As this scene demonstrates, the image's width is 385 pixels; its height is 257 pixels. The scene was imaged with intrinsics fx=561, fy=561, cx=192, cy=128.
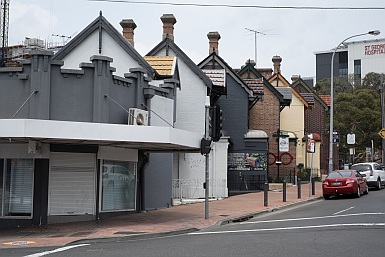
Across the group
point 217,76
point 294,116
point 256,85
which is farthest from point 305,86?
point 217,76

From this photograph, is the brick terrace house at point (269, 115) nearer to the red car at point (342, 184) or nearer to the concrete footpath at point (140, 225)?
the red car at point (342, 184)

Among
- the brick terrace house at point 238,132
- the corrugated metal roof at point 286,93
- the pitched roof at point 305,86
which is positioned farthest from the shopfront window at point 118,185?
the pitched roof at point 305,86

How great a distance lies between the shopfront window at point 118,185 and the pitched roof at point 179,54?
859cm

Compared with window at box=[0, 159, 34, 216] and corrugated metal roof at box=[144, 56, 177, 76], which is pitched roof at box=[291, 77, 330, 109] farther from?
window at box=[0, 159, 34, 216]

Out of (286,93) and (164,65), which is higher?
(286,93)

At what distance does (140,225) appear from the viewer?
1686 cm

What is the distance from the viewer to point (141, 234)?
1495cm

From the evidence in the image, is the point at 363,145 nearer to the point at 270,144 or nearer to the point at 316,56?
the point at 270,144

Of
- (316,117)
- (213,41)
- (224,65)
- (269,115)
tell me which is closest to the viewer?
(224,65)

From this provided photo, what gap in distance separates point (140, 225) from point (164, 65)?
364 inches

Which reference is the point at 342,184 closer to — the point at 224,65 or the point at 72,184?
the point at 224,65

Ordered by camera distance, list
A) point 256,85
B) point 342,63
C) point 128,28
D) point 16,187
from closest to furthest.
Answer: point 16,187
point 128,28
point 256,85
point 342,63

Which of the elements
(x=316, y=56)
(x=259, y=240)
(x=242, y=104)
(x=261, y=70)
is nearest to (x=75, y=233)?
(x=259, y=240)

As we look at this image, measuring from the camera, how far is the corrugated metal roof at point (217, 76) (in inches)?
1174
